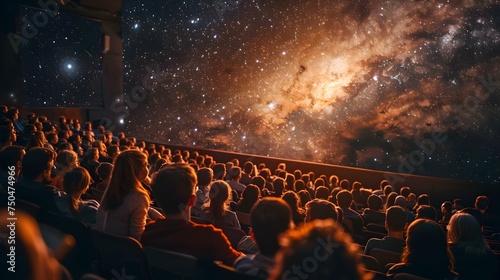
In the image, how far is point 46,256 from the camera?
986mm

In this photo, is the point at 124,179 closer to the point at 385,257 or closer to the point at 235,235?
the point at 235,235

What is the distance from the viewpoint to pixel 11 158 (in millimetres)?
3777

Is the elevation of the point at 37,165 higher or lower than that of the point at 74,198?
higher

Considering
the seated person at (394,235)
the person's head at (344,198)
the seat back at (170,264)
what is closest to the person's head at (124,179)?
the seat back at (170,264)

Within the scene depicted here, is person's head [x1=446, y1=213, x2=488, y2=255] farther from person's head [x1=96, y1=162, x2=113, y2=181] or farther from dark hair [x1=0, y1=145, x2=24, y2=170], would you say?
dark hair [x1=0, y1=145, x2=24, y2=170]

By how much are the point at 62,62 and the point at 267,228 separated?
49.5 ft

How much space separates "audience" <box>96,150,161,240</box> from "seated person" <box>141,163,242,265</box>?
15.1 inches

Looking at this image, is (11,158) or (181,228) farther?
(11,158)

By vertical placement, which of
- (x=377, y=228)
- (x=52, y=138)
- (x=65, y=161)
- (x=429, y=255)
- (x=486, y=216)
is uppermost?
(x=52, y=138)

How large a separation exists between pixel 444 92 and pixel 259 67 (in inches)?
370

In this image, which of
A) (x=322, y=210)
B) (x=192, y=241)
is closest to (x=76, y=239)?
(x=192, y=241)

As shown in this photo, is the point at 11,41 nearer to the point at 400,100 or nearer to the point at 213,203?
the point at 213,203

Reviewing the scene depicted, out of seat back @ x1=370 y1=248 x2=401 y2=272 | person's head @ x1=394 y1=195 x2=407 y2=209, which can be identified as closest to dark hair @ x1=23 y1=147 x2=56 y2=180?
seat back @ x1=370 y1=248 x2=401 y2=272

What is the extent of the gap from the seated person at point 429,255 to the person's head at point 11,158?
3.15 metres
